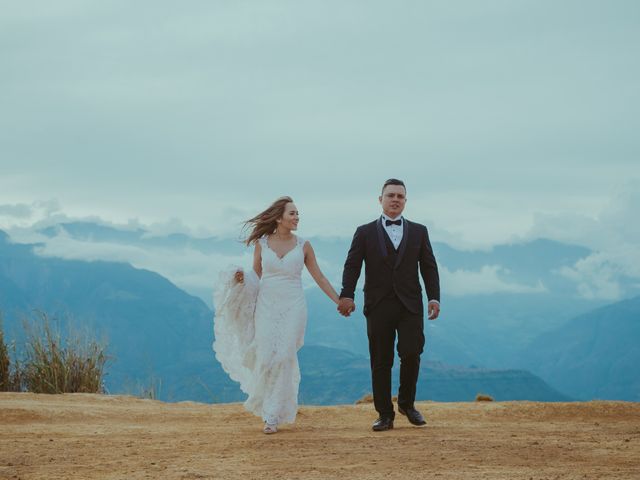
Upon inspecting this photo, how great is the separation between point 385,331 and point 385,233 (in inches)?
42.0

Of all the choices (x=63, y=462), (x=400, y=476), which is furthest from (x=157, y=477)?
(x=400, y=476)

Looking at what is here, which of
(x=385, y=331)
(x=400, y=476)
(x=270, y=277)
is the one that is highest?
(x=270, y=277)

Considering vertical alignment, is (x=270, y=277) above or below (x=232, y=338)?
above

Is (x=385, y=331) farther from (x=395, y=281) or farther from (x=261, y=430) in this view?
(x=261, y=430)

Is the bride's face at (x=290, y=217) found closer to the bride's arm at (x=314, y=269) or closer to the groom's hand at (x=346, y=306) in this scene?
the bride's arm at (x=314, y=269)

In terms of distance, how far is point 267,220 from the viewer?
10.3 metres

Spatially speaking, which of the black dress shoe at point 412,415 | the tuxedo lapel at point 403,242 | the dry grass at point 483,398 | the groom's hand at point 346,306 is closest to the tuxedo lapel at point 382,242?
the tuxedo lapel at point 403,242

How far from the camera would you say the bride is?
10000 mm

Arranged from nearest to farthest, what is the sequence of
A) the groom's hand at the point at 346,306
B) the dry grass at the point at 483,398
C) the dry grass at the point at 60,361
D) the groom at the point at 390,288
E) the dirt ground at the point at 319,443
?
1. the dirt ground at the point at 319,443
2. the groom's hand at the point at 346,306
3. the groom at the point at 390,288
4. the dry grass at the point at 483,398
5. the dry grass at the point at 60,361

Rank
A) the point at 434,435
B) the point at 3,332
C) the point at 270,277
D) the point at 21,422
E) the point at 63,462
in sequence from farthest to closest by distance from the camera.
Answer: the point at 3,332 → the point at 21,422 → the point at 270,277 → the point at 434,435 → the point at 63,462

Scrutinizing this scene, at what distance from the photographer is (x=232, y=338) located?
35.0 feet

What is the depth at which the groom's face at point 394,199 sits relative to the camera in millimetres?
9727

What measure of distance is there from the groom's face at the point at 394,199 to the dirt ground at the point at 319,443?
7.83 ft

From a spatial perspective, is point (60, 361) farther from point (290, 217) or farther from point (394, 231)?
point (394, 231)
